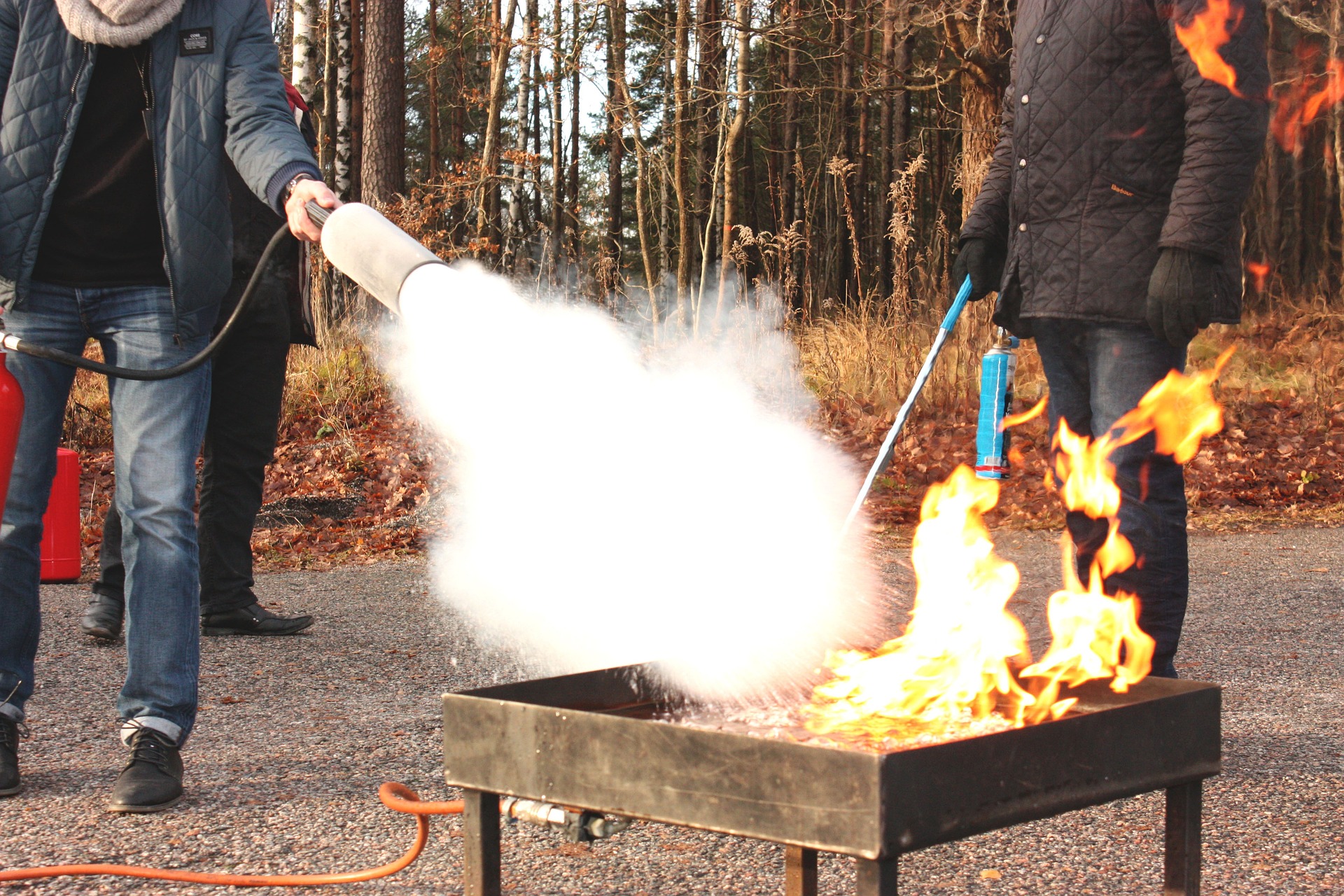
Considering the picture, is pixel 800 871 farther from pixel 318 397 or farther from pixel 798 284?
pixel 798 284

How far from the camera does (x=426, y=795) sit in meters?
3.16

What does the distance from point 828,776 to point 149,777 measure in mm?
2033

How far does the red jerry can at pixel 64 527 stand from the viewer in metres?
6.32

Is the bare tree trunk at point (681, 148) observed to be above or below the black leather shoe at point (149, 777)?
above

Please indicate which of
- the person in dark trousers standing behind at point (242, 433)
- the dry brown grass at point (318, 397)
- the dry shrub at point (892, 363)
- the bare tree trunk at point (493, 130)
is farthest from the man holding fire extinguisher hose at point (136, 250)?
the bare tree trunk at point (493, 130)

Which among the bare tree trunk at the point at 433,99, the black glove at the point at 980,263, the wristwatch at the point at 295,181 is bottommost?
the black glove at the point at 980,263

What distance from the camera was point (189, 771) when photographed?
344cm

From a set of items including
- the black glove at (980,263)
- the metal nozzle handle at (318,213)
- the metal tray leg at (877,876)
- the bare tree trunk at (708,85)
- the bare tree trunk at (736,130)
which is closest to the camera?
the metal tray leg at (877,876)

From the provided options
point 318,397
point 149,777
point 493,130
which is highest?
point 493,130

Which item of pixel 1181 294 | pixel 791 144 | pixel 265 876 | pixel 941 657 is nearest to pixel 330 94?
pixel 791 144

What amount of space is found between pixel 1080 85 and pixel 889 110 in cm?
2390

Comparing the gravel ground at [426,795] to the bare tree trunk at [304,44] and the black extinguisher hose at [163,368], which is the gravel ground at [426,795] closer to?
the black extinguisher hose at [163,368]

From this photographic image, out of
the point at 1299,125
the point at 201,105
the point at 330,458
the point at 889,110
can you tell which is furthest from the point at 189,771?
the point at 889,110

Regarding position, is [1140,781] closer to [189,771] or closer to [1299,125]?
[189,771]
